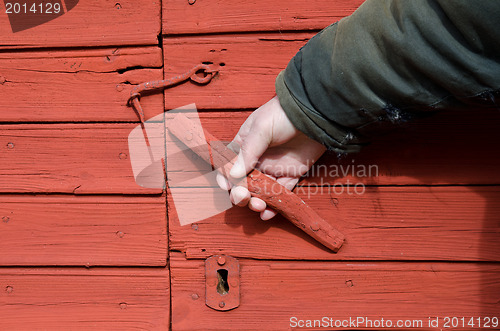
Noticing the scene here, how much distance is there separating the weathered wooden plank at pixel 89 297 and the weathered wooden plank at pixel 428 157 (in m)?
0.55

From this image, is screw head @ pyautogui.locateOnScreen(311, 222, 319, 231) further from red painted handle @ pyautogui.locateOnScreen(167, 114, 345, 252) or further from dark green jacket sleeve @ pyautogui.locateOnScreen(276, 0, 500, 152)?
dark green jacket sleeve @ pyautogui.locateOnScreen(276, 0, 500, 152)

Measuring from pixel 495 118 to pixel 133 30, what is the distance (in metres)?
1.03

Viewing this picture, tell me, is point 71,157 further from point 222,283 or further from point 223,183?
point 222,283

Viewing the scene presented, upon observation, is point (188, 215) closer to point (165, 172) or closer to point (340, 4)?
point (165, 172)

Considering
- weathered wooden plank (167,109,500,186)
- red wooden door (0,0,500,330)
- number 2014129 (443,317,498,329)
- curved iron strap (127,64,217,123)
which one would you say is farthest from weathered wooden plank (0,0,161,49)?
number 2014129 (443,317,498,329)

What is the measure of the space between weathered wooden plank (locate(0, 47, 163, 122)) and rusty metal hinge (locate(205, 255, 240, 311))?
0.47 m

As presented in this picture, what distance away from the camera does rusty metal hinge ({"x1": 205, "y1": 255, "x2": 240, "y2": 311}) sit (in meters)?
1.10

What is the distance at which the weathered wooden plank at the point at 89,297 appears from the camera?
1.12 metres

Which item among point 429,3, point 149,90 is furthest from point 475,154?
point 149,90

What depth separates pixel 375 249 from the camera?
1.09m

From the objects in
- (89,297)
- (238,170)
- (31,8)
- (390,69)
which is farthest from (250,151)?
(31,8)

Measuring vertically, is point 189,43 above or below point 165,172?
above

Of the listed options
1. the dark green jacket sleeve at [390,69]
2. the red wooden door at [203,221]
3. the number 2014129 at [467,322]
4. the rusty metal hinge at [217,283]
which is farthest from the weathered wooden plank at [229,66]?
the number 2014129 at [467,322]

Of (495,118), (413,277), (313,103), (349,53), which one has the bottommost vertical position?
(413,277)
